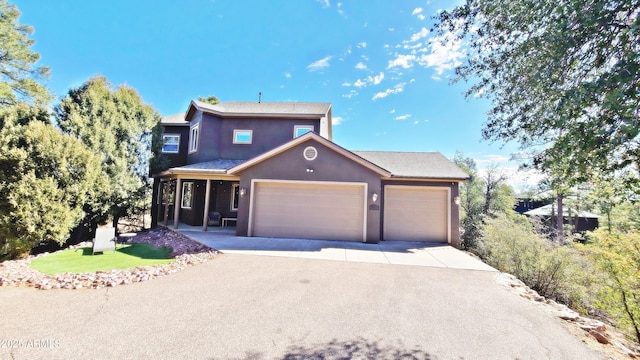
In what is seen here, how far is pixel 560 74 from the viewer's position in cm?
465

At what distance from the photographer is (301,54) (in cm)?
1586

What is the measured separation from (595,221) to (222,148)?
119 ft

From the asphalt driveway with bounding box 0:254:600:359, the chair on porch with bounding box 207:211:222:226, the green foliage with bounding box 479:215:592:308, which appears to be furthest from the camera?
the chair on porch with bounding box 207:211:222:226

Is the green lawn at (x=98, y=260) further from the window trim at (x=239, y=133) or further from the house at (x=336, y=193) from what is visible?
the window trim at (x=239, y=133)

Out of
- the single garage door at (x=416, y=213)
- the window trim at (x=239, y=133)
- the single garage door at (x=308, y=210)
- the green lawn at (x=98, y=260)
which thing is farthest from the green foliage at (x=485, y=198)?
the green lawn at (x=98, y=260)

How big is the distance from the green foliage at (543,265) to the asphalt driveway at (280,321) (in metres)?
2.44

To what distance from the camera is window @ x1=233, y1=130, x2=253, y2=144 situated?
584 inches

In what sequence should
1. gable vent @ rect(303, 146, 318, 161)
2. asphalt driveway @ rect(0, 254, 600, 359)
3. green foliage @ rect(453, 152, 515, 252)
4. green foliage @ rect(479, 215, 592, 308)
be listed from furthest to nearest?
green foliage @ rect(453, 152, 515, 252), gable vent @ rect(303, 146, 318, 161), green foliage @ rect(479, 215, 592, 308), asphalt driveway @ rect(0, 254, 600, 359)

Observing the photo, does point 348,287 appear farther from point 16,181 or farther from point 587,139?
point 16,181

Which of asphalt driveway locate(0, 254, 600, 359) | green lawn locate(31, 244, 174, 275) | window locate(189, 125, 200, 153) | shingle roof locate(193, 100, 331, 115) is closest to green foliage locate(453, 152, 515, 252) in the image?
shingle roof locate(193, 100, 331, 115)

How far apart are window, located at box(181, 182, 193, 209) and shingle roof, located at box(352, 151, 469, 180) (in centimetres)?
1038

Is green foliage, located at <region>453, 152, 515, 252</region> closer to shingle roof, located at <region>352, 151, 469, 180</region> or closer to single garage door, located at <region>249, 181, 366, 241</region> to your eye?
shingle roof, located at <region>352, 151, 469, 180</region>

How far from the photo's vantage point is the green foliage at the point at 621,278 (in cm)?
562

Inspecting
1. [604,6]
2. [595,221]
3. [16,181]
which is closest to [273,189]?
[16,181]
